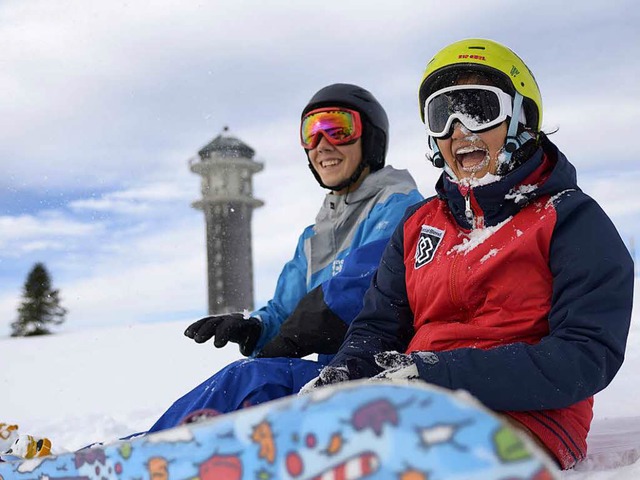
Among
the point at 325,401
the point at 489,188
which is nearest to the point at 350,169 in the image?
the point at 489,188

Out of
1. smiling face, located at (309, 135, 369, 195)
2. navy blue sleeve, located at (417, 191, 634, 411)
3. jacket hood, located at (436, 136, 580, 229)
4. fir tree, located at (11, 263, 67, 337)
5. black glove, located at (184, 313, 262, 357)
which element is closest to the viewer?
navy blue sleeve, located at (417, 191, 634, 411)

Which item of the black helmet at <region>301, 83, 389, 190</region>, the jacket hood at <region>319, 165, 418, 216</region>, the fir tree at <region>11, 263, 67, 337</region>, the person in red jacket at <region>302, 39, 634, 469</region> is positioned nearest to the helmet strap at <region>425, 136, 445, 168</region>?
the person in red jacket at <region>302, 39, 634, 469</region>

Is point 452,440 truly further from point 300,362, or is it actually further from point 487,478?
point 300,362

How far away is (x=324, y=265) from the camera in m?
3.67

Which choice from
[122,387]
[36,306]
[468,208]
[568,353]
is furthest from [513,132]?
[36,306]

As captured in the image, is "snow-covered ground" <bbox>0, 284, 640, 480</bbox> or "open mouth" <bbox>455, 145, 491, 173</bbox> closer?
"open mouth" <bbox>455, 145, 491, 173</bbox>

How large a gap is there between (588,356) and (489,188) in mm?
→ 646

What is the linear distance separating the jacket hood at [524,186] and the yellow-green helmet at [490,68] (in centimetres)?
18

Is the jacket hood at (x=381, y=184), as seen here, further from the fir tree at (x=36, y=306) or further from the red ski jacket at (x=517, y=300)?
the fir tree at (x=36, y=306)

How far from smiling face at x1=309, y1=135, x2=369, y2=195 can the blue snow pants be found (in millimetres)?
1297

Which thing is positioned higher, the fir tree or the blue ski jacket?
the fir tree

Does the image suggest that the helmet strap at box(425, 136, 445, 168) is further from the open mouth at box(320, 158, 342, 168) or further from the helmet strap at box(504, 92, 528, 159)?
the open mouth at box(320, 158, 342, 168)

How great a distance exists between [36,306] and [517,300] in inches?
1683

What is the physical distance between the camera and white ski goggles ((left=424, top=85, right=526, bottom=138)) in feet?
7.68
